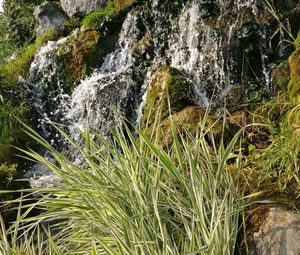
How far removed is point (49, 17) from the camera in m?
9.59

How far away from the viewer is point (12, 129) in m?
7.21

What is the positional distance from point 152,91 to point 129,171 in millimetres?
3299

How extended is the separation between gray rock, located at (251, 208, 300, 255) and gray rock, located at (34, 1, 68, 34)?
25.4 feet

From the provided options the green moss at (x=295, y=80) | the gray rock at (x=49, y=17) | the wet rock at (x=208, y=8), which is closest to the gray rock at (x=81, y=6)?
the gray rock at (x=49, y=17)

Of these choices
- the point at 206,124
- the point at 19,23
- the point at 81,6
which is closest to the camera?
the point at 206,124

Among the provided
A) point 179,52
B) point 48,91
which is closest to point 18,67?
point 48,91

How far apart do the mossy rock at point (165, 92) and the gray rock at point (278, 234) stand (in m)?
2.92

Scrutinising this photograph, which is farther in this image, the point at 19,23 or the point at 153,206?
the point at 19,23

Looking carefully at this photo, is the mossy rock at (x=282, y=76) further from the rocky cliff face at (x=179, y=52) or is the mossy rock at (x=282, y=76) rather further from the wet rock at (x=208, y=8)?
the wet rock at (x=208, y=8)

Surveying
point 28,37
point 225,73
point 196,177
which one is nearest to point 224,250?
point 196,177

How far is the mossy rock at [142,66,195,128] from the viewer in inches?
213

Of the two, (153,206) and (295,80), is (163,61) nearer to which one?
(295,80)

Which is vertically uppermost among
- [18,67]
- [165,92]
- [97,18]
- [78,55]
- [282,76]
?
[18,67]

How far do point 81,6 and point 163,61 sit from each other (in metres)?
2.95
